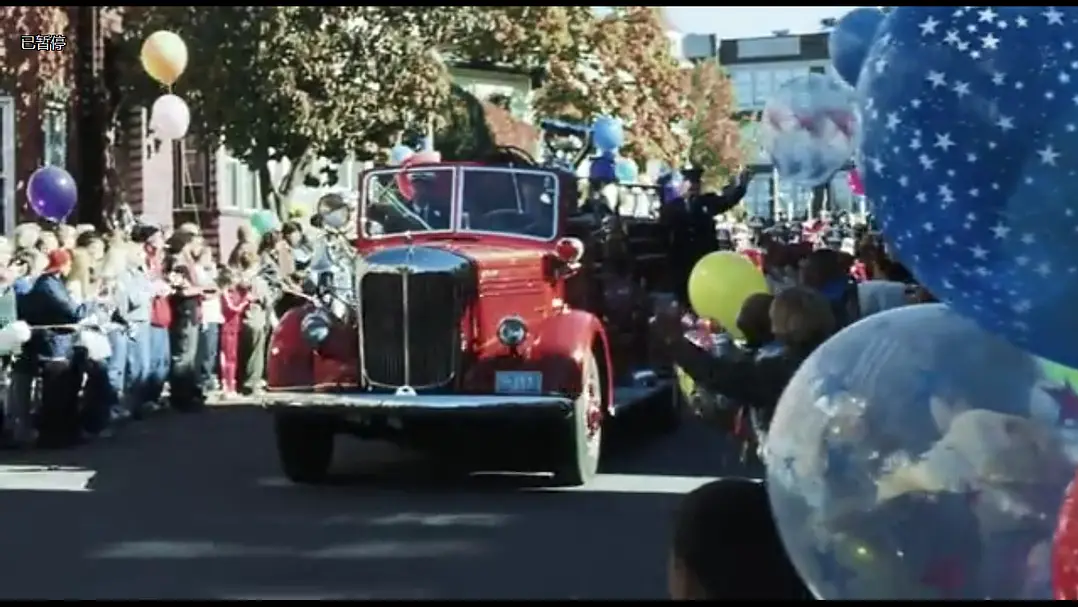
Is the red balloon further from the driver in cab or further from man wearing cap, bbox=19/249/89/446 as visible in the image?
man wearing cap, bbox=19/249/89/446

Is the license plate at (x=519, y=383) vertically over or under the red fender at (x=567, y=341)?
under

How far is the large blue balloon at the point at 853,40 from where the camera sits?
4492mm

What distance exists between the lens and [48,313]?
12055mm

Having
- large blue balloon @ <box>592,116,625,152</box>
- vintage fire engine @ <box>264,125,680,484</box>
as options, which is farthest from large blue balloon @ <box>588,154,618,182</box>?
vintage fire engine @ <box>264,125,680,484</box>

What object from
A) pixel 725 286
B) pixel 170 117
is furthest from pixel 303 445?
pixel 170 117

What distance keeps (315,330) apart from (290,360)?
23 cm

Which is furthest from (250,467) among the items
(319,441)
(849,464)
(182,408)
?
(849,464)

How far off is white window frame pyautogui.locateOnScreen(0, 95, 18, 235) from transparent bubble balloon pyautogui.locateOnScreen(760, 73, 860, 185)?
13022 mm

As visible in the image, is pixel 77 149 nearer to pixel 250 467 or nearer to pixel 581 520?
pixel 250 467

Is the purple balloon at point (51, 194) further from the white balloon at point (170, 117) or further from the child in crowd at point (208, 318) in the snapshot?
the child in crowd at point (208, 318)

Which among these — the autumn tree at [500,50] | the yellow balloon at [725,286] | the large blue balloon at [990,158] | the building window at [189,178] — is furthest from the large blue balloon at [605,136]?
the large blue balloon at [990,158]

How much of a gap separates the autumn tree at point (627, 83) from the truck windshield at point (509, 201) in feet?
65.8

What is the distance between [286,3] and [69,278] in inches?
341

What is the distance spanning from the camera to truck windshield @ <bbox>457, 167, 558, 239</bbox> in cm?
1106
